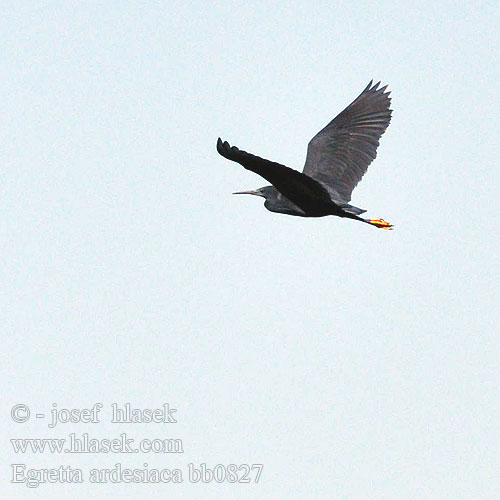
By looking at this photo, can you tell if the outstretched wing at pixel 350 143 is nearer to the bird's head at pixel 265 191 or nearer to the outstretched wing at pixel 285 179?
the bird's head at pixel 265 191

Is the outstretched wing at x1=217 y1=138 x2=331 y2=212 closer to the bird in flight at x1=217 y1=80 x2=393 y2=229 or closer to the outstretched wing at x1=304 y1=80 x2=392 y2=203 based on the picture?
the bird in flight at x1=217 y1=80 x2=393 y2=229

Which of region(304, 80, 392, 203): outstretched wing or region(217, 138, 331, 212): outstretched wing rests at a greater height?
region(304, 80, 392, 203): outstretched wing

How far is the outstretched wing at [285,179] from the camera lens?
16.4 metres

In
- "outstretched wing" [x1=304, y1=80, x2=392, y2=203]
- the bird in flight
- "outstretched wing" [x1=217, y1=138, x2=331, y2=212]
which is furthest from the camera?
"outstretched wing" [x1=304, y1=80, x2=392, y2=203]

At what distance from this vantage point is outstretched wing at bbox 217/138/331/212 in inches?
645

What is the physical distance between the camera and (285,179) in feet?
58.6

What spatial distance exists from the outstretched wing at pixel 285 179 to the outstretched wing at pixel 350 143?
6.25 feet

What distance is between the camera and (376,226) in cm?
1970

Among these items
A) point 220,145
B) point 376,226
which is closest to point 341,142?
point 376,226

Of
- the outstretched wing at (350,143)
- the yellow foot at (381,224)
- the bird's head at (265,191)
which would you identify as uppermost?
the outstretched wing at (350,143)

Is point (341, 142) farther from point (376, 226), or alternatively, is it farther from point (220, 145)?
point (220, 145)

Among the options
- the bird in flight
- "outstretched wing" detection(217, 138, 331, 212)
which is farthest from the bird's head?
"outstretched wing" detection(217, 138, 331, 212)

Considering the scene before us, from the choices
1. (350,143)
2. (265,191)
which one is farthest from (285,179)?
(350,143)

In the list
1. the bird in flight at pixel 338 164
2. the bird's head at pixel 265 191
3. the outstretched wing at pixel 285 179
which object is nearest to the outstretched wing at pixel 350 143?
the bird in flight at pixel 338 164
